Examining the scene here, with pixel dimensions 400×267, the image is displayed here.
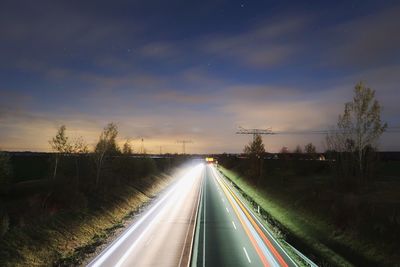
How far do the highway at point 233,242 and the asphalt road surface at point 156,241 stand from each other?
103 centimetres

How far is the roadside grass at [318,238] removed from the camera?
24000 millimetres

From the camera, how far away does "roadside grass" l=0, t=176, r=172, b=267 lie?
2005 centimetres

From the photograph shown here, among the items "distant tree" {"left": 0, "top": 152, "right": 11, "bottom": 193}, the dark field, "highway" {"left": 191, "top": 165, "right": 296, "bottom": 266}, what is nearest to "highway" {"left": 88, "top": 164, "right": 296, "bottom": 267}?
"highway" {"left": 191, "top": 165, "right": 296, "bottom": 266}

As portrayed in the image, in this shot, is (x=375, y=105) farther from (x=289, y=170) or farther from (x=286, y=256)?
(x=289, y=170)

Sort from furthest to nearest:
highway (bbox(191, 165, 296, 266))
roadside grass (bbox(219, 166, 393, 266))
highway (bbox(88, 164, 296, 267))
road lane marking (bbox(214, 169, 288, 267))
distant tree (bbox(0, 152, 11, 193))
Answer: distant tree (bbox(0, 152, 11, 193)) < roadside grass (bbox(219, 166, 393, 266)) < road lane marking (bbox(214, 169, 288, 267)) < highway (bbox(191, 165, 296, 266)) < highway (bbox(88, 164, 296, 267))

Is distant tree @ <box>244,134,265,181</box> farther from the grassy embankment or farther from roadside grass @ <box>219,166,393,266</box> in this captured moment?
the grassy embankment

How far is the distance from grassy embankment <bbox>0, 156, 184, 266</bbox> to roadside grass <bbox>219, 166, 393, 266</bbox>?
16.8 meters

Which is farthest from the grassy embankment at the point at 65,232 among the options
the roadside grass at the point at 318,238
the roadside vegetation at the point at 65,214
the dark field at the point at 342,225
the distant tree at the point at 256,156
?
the distant tree at the point at 256,156

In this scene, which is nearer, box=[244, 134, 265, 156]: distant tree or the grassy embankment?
the grassy embankment

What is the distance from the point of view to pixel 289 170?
93.6 m

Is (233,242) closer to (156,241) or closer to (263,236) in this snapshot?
(263,236)

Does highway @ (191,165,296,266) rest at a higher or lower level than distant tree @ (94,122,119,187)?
lower

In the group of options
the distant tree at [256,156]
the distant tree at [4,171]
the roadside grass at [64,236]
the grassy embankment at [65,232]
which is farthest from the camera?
the distant tree at [256,156]

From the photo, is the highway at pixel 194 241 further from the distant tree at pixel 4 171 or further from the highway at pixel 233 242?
the distant tree at pixel 4 171
